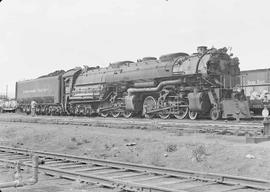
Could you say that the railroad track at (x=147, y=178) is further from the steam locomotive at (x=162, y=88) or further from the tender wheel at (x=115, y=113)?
the tender wheel at (x=115, y=113)

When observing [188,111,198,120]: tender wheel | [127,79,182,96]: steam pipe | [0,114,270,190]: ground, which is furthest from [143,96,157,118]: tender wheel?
[0,114,270,190]: ground

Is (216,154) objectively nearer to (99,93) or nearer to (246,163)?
(246,163)

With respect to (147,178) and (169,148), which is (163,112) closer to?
(169,148)

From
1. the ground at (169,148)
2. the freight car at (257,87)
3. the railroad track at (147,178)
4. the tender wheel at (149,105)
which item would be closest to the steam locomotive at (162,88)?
the tender wheel at (149,105)

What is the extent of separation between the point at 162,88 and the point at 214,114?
156 inches

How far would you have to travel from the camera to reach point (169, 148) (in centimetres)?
1203

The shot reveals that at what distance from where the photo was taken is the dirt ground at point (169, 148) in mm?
9875

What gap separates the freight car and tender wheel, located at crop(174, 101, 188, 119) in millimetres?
3461

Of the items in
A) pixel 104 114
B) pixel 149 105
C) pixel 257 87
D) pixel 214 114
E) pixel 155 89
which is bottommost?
pixel 104 114

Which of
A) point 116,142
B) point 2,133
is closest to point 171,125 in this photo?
point 116,142

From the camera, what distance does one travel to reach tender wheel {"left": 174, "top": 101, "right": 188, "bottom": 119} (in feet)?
71.8

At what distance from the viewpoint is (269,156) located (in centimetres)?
982

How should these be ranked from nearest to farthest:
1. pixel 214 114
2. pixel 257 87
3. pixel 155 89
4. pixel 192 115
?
pixel 214 114 → pixel 192 115 → pixel 257 87 → pixel 155 89

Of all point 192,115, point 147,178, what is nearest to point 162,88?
point 192,115
